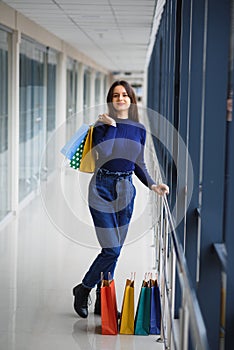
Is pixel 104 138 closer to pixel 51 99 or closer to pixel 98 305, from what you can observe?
pixel 98 305

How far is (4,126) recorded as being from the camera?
27.0 feet

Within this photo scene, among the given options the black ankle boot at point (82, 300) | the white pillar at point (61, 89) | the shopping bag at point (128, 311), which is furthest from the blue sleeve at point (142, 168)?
the white pillar at point (61, 89)

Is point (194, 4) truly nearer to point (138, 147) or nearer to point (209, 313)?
point (138, 147)

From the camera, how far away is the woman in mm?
4547

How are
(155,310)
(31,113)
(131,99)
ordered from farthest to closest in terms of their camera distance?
(31,113)
(131,99)
(155,310)

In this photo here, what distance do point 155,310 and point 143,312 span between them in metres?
0.07

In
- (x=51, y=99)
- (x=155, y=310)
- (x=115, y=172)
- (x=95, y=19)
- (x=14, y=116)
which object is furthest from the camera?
(x=51, y=99)

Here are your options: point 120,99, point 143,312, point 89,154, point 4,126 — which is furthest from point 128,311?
point 4,126

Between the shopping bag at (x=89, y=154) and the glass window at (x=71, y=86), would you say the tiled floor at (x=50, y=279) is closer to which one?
the shopping bag at (x=89, y=154)

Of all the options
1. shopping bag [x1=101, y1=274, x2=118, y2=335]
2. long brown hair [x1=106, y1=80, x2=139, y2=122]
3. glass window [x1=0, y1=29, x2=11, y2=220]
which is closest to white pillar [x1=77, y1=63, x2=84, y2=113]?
glass window [x1=0, y1=29, x2=11, y2=220]

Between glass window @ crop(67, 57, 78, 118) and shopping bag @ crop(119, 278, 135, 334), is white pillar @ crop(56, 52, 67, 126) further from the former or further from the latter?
shopping bag @ crop(119, 278, 135, 334)

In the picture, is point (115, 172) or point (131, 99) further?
point (131, 99)

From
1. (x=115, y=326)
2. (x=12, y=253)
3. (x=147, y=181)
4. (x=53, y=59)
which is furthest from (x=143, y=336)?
(x=53, y=59)

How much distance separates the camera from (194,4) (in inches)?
163
